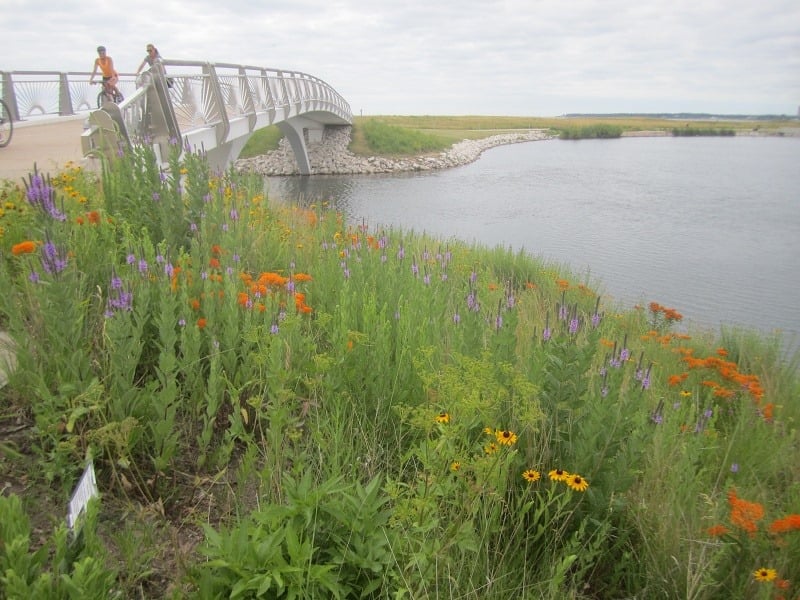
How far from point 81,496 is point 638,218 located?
20.1 m

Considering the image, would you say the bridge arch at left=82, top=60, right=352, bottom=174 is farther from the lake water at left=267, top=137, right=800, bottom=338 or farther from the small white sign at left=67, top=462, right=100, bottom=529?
the small white sign at left=67, top=462, right=100, bottom=529

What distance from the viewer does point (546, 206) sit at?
72.3ft

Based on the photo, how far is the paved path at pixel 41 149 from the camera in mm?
8586

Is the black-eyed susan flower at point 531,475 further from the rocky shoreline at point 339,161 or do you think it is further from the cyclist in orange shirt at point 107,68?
the rocky shoreline at point 339,161

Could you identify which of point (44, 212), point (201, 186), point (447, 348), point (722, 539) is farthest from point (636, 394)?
point (201, 186)

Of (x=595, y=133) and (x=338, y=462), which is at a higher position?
(x=595, y=133)

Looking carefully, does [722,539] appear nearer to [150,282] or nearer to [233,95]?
[150,282]

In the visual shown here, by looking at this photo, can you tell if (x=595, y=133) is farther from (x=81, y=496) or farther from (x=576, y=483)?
(x=81, y=496)

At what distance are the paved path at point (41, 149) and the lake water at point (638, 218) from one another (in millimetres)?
4366

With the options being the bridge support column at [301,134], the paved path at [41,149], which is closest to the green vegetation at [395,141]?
the bridge support column at [301,134]

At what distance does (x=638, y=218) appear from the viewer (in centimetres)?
1959

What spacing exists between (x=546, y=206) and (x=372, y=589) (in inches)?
838

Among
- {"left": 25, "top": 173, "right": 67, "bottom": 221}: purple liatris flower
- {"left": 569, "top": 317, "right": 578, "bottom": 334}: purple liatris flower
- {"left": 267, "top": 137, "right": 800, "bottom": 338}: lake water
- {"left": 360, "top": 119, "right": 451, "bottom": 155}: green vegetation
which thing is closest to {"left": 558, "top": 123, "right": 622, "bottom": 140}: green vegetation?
{"left": 267, "top": 137, "right": 800, "bottom": 338}: lake water

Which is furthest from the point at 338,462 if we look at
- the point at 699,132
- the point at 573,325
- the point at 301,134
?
the point at 699,132
